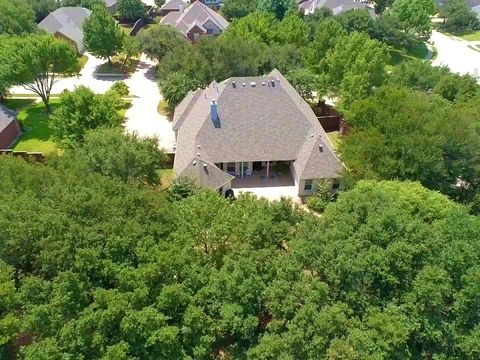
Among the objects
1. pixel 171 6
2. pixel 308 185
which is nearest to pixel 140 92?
pixel 308 185

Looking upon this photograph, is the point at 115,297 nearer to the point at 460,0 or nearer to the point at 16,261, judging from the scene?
the point at 16,261

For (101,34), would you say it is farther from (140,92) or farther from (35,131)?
(35,131)

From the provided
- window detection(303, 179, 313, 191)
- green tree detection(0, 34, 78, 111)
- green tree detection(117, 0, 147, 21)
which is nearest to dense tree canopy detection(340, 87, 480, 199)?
window detection(303, 179, 313, 191)

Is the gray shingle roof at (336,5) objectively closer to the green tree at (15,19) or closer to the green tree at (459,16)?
the green tree at (459,16)

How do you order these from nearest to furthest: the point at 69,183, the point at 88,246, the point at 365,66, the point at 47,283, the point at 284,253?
the point at 47,283 < the point at 88,246 < the point at 284,253 < the point at 69,183 < the point at 365,66

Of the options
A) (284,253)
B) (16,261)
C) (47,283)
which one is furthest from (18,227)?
(284,253)

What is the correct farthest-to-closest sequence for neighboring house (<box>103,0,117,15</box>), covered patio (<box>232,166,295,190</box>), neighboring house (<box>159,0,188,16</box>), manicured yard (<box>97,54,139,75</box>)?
neighboring house (<box>159,0,188,16</box>) < neighboring house (<box>103,0,117,15</box>) < manicured yard (<box>97,54,139,75</box>) < covered patio (<box>232,166,295,190</box>)

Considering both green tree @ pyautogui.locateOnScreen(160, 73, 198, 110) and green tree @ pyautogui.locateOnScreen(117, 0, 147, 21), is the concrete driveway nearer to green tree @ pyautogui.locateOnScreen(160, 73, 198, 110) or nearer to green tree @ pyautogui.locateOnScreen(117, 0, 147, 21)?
green tree @ pyautogui.locateOnScreen(160, 73, 198, 110)
